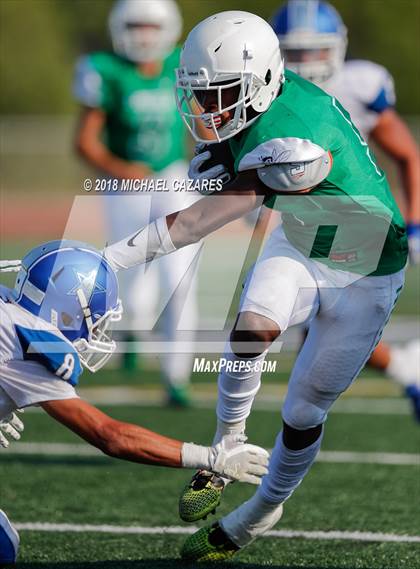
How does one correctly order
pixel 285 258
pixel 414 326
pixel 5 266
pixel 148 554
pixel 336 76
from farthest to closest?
pixel 414 326, pixel 336 76, pixel 148 554, pixel 285 258, pixel 5 266

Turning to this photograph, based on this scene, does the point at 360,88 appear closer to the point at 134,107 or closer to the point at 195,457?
the point at 134,107

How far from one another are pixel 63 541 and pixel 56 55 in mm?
18341

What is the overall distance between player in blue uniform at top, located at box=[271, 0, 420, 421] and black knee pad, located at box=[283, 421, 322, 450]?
1.81 meters

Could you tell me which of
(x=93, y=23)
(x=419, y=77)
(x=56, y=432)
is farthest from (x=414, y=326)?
(x=93, y=23)

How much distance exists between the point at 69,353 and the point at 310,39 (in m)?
2.92

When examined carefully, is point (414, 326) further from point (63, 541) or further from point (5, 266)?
point (5, 266)

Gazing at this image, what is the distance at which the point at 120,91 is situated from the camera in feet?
22.6

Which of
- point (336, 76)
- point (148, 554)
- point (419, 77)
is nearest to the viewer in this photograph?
point (148, 554)

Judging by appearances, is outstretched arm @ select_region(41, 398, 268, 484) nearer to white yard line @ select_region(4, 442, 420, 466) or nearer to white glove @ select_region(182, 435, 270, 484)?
white glove @ select_region(182, 435, 270, 484)

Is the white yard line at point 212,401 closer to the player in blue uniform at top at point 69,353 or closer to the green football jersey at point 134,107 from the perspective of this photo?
the green football jersey at point 134,107

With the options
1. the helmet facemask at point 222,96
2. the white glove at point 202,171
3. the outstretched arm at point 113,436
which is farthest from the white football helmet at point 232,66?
the outstretched arm at point 113,436

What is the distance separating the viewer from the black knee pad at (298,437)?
361cm

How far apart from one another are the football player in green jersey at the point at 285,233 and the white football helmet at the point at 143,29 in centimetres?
347

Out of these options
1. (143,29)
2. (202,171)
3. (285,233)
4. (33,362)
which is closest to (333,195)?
(285,233)
